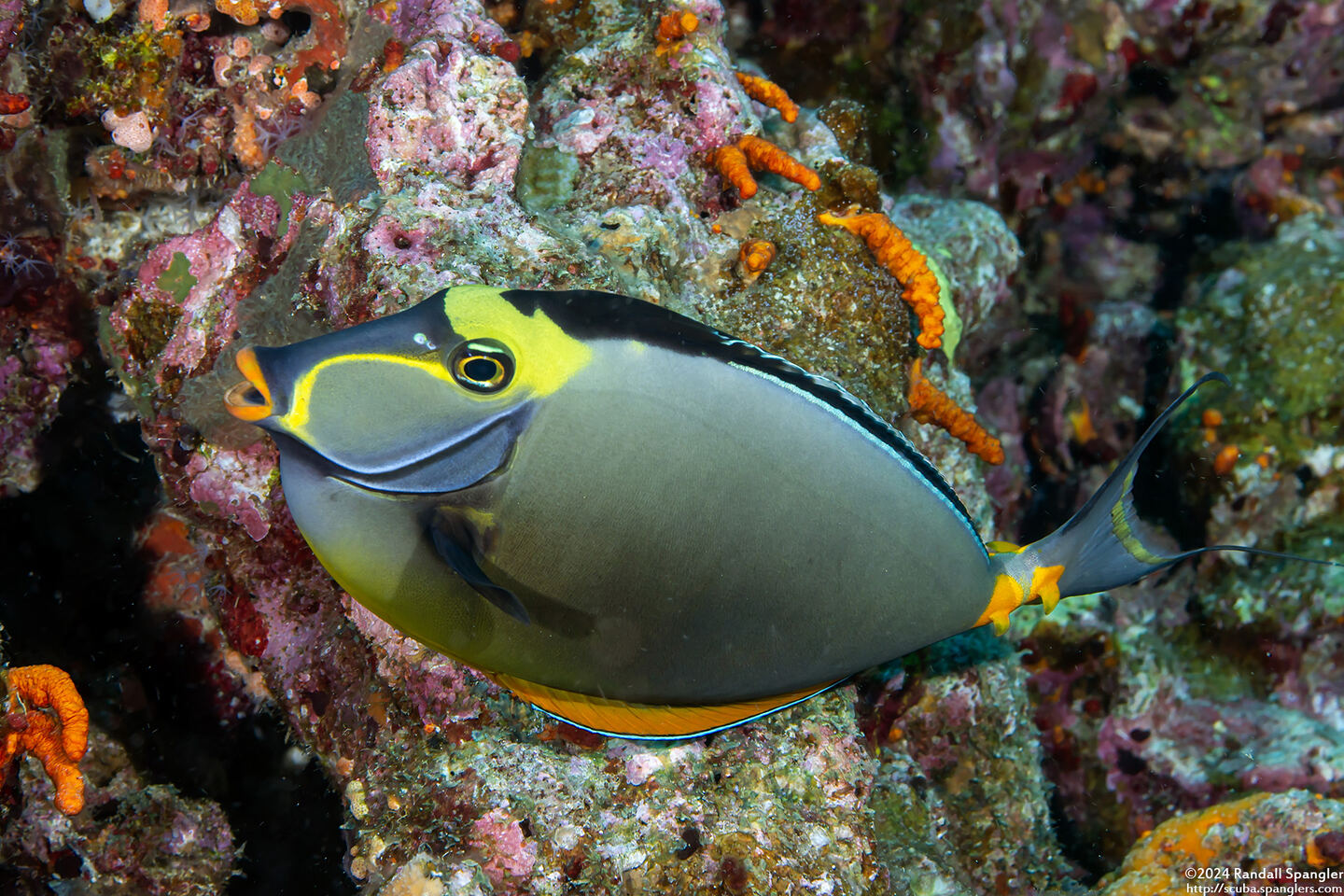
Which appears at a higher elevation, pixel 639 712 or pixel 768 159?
pixel 768 159

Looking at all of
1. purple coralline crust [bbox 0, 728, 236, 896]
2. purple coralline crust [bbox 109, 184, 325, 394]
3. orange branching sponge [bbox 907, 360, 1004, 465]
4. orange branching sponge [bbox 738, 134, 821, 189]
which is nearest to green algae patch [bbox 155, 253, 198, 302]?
purple coralline crust [bbox 109, 184, 325, 394]

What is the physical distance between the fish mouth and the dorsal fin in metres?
0.46

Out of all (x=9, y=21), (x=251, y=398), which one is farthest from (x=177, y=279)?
(x=251, y=398)

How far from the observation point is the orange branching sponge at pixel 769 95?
145 inches

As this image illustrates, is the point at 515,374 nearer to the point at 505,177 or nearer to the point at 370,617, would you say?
the point at 370,617

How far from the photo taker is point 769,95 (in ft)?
12.2

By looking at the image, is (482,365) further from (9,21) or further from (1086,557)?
(9,21)

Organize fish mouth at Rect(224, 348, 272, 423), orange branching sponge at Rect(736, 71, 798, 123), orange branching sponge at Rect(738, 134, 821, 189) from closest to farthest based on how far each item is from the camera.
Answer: fish mouth at Rect(224, 348, 272, 423) → orange branching sponge at Rect(738, 134, 821, 189) → orange branching sponge at Rect(736, 71, 798, 123)

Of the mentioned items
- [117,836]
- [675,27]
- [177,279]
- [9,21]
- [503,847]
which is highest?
[675,27]

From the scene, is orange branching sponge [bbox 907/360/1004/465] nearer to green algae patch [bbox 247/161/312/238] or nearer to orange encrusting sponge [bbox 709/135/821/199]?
orange encrusting sponge [bbox 709/135/821/199]

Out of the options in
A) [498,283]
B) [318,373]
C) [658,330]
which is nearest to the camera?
[318,373]

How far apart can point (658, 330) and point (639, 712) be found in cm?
97

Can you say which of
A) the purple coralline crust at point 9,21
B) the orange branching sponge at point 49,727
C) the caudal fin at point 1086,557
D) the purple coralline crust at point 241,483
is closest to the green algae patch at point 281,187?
the purple coralline crust at point 241,483

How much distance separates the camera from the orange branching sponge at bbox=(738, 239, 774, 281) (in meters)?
2.88
